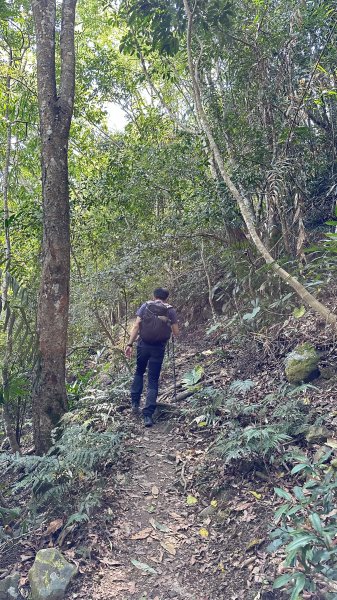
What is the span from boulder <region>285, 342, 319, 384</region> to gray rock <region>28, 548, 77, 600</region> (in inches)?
130

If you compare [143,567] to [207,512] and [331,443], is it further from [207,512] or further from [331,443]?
[331,443]

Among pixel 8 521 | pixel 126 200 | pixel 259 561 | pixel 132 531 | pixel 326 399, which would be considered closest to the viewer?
pixel 259 561

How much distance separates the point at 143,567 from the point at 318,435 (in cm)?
212

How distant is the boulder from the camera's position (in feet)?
18.7

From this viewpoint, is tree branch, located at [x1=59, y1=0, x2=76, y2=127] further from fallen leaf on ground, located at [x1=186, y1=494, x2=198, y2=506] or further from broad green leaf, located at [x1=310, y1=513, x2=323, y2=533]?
broad green leaf, located at [x1=310, y1=513, x2=323, y2=533]

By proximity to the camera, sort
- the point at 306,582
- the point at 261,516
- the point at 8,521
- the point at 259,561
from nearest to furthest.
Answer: the point at 306,582 < the point at 259,561 < the point at 261,516 < the point at 8,521

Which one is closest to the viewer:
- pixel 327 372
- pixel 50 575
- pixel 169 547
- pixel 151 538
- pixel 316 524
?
pixel 316 524

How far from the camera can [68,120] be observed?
250 inches

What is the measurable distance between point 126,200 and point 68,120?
3096mm

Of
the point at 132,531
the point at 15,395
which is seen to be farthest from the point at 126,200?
the point at 132,531

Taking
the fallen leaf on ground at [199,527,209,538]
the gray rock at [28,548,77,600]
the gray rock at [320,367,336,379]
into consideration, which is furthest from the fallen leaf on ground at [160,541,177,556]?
the gray rock at [320,367,336,379]

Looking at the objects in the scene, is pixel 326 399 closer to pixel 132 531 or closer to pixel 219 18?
pixel 132 531

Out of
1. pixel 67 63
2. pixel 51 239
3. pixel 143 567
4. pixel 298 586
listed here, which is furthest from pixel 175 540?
pixel 67 63

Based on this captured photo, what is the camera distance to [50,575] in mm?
3910
